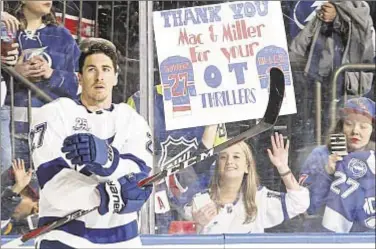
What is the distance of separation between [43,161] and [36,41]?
456 millimetres

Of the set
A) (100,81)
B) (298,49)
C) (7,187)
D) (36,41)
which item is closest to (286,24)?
(298,49)

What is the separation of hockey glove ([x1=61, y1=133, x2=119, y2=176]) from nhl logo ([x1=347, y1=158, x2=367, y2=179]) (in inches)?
35.7

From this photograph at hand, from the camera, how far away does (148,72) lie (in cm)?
347

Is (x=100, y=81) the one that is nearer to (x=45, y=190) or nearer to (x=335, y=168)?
(x=45, y=190)

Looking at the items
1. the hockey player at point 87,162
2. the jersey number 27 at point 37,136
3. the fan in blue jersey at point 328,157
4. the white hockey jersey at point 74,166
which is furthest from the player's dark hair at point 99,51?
the fan in blue jersey at point 328,157

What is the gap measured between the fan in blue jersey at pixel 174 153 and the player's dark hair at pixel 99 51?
198mm

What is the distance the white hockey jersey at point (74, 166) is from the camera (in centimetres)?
344

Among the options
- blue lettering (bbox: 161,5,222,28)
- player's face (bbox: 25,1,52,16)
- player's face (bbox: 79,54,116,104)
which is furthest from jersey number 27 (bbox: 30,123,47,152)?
blue lettering (bbox: 161,5,222,28)

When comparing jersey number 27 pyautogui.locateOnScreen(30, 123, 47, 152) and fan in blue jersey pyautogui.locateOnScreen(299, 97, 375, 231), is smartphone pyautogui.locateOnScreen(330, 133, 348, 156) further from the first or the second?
jersey number 27 pyautogui.locateOnScreen(30, 123, 47, 152)

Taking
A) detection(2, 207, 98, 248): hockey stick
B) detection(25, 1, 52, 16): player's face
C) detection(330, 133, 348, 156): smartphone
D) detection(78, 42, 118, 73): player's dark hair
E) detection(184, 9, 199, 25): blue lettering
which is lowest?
detection(2, 207, 98, 248): hockey stick

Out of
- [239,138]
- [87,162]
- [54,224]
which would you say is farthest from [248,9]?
[54,224]

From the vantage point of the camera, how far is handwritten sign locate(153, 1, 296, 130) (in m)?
3.49

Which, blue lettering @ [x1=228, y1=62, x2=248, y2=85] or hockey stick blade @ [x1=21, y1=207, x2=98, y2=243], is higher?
blue lettering @ [x1=228, y1=62, x2=248, y2=85]

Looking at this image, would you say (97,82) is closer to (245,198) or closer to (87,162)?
(87,162)
